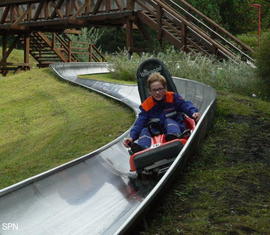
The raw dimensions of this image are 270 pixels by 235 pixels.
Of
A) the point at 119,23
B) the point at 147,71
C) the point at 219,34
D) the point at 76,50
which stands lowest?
the point at 76,50

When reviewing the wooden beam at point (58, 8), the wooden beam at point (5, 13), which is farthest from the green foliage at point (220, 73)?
the wooden beam at point (5, 13)

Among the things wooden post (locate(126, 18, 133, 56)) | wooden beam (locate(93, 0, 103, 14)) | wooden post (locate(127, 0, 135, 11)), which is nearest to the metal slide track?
wooden post (locate(126, 18, 133, 56))

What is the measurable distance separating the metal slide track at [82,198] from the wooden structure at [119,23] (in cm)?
794

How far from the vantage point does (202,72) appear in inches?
429

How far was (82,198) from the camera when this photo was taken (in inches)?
181

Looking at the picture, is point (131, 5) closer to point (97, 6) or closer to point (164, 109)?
point (97, 6)

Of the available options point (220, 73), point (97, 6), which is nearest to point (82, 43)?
point (97, 6)

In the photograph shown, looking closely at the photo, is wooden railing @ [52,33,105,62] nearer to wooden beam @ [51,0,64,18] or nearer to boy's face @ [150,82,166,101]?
wooden beam @ [51,0,64,18]

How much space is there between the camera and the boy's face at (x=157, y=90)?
5453 millimetres

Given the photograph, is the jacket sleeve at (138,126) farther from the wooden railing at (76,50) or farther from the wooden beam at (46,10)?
the wooden railing at (76,50)

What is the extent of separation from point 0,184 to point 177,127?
2512mm

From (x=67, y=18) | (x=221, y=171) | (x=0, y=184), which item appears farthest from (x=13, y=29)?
(x=221, y=171)

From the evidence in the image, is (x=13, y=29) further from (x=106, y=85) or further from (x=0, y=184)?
(x=0, y=184)

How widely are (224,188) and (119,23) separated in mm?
14932
